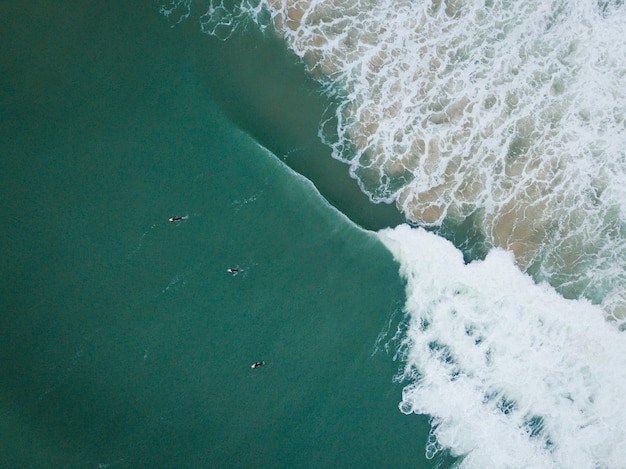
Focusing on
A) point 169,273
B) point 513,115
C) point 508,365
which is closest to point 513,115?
point 513,115

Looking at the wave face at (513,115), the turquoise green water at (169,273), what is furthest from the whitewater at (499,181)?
the turquoise green water at (169,273)

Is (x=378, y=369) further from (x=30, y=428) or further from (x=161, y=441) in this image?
(x=30, y=428)

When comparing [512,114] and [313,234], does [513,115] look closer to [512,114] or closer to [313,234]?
[512,114]

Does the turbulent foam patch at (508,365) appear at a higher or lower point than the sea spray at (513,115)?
lower

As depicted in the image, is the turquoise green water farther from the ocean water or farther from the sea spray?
the sea spray

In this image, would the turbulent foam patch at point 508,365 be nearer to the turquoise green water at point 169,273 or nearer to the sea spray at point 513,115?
the sea spray at point 513,115

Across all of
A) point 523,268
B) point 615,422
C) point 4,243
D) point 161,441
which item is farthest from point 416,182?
point 4,243
